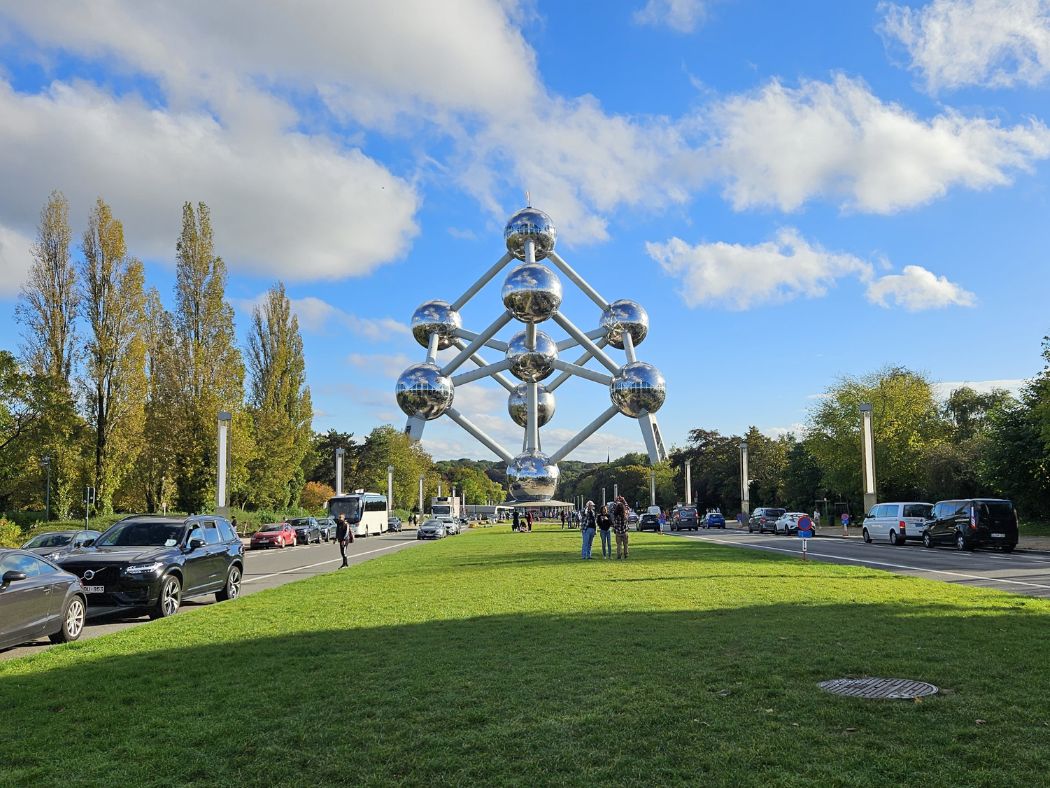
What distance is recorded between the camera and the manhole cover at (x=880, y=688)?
A: 7.04 metres

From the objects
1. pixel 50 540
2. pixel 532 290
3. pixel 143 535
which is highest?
pixel 532 290

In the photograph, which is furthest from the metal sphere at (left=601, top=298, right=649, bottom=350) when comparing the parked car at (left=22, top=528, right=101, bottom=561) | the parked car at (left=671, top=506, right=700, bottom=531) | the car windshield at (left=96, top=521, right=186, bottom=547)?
the car windshield at (left=96, top=521, right=186, bottom=547)

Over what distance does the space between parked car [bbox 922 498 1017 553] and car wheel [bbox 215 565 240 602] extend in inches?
1036

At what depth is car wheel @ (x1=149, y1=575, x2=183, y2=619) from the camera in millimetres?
14369

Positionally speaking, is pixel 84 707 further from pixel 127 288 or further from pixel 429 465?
pixel 429 465

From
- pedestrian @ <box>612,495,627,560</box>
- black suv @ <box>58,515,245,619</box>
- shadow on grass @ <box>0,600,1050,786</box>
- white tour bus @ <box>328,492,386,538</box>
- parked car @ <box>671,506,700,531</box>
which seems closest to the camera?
shadow on grass @ <box>0,600,1050,786</box>

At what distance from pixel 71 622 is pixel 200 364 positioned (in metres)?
38.0

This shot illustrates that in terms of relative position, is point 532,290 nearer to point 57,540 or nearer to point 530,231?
point 530,231

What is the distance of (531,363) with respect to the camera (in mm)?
67688

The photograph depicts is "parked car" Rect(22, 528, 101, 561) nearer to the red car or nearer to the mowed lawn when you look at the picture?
the mowed lawn

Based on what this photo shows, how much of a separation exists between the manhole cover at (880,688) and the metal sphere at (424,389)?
5793 cm

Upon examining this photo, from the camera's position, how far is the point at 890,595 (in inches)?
593

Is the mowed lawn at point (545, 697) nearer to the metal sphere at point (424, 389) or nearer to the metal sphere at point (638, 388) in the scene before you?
the metal sphere at point (424, 389)

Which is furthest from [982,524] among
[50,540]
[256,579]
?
[50,540]
